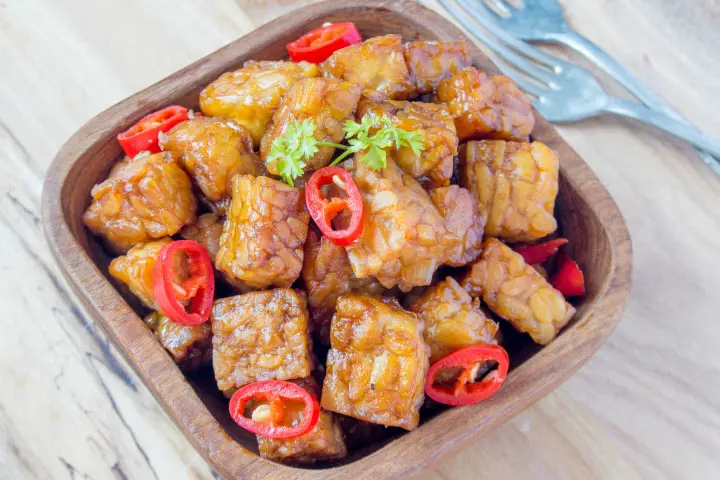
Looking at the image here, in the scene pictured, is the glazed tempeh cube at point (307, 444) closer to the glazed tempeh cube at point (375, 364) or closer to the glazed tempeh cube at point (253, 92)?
the glazed tempeh cube at point (375, 364)

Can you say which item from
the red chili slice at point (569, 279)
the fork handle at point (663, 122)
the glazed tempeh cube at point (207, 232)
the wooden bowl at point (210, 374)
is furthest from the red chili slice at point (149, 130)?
the fork handle at point (663, 122)

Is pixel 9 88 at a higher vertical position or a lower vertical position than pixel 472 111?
higher

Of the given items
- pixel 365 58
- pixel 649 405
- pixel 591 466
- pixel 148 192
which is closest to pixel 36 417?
pixel 148 192

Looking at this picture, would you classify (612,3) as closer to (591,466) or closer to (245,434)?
(591,466)

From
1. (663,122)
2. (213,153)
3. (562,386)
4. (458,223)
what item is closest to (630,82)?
→ (663,122)

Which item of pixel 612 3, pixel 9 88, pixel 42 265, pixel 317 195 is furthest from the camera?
pixel 612 3

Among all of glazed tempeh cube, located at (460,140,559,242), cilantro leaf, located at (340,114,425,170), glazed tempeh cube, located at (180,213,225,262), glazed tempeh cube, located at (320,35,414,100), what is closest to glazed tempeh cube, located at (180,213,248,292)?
glazed tempeh cube, located at (180,213,225,262)

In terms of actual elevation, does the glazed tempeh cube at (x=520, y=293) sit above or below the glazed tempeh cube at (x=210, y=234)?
below
